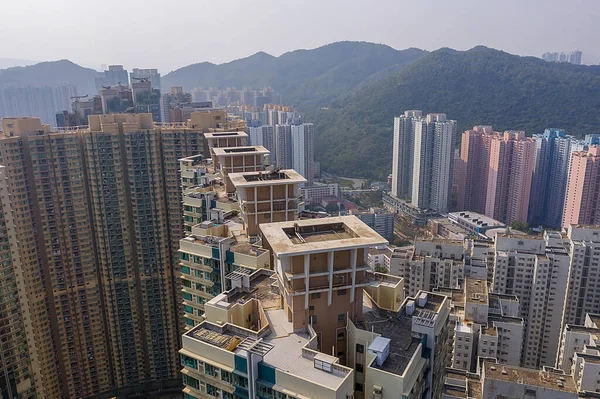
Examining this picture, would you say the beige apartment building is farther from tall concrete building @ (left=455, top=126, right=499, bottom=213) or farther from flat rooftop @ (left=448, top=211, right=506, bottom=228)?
tall concrete building @ (left=455, top=126, right=499, bottom=213)

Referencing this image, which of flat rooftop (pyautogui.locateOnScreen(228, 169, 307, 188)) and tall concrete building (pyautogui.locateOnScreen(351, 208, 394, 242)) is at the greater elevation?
flat rooftop (pyautogui.locateOnScreen(228, 169, 307, 188))

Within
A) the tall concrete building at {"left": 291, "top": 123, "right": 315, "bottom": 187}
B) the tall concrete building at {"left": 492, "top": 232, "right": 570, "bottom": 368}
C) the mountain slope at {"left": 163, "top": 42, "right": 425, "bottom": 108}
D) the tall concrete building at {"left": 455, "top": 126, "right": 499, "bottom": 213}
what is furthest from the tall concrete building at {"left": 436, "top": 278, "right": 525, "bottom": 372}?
the mountain slope at {"left": 163, "top": 42, "right": 425, "bottom": 108}

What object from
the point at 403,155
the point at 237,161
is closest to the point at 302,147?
the point at 403,155

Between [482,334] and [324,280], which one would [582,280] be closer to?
[482,334]

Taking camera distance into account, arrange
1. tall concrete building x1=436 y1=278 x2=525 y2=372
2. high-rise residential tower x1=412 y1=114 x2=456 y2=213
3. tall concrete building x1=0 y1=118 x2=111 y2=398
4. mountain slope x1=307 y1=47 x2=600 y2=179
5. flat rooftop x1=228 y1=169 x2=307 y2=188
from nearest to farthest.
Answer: flat rooftop x1=228 y1=169 x2=307 y2=188, tall concrete building x1=436 y1=278 x2=525 y2=372, tall concrete building x1=0 y1=118 x2=111 y2=398, high-rise residential tower x1=412 y1=114 x2=456 y2=213, mountain slope x1=307 y1=47 x2=600 y2=179

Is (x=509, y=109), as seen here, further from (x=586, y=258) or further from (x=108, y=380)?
(x=108, y=380)

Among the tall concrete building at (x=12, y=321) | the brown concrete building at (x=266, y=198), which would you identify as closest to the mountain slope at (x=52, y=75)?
the tall concrete building at (x=12, y=321)

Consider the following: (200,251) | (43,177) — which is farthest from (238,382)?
(43,177)
